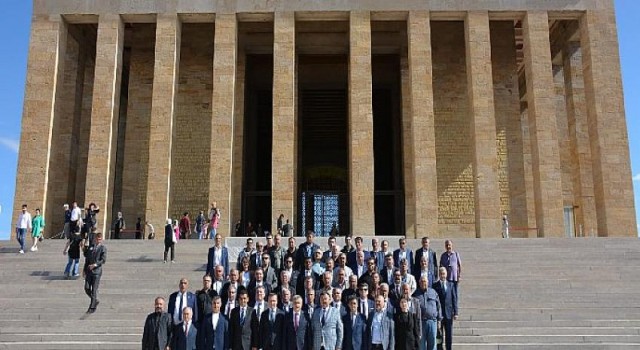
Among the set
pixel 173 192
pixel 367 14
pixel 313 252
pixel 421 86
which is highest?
pixel 367 14

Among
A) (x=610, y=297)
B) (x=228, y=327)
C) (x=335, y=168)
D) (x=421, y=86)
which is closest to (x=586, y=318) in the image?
(x=610, y=297)

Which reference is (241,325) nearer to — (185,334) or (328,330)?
(185,334)

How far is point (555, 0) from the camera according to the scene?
26484 millimetres

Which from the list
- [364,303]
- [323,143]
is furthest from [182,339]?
[323,143]

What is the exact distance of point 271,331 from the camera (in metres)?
9.20

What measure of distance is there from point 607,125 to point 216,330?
20.8 m

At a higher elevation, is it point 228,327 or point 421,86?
point 421,86

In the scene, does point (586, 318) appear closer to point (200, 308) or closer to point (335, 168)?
point (200, 308)

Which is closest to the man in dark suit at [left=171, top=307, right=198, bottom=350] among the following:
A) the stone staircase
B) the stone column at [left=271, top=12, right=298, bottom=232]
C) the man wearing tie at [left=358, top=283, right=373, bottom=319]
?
the man wearing tie at [left=358, top=283, right=373, bottom=319]

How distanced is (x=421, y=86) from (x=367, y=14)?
351cm

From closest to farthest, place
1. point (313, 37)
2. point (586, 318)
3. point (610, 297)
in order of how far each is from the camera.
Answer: point (586, 318), point (610, 297), point (313, 37)

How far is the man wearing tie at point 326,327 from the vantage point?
8992mm

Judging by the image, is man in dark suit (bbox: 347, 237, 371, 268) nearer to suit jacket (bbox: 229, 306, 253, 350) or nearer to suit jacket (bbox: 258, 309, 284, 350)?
suit jacket (bbox: 258, 309, 284, 350)

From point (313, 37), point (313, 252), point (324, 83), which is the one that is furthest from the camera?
point (324, 83)
